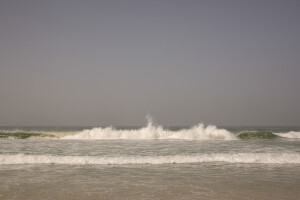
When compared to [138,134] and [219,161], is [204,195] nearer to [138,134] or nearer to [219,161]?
[219,161]

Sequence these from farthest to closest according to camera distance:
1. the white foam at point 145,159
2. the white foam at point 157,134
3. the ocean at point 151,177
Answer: the white foam at point 157,134, the white foam at point 145,159, the ocean at point 151,177

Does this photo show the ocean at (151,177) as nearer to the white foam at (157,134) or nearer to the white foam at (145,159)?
the white foam at (145,159)

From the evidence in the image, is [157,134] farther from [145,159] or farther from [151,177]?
[151,177]

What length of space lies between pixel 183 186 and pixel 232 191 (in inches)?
57.6

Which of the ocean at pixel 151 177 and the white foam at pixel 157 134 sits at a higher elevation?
the white foam at pixel 157 134

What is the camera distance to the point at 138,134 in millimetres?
28172

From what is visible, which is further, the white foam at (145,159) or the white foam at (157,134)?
the white foam at (157,134)

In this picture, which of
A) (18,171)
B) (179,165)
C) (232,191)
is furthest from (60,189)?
(179,165)

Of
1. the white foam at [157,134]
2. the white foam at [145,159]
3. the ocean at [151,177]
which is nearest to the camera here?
the ocean at [151,177]

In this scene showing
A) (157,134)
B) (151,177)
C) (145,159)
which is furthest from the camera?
(157,134)

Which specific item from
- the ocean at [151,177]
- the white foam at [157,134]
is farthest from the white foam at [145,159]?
the white foam at [157,134]

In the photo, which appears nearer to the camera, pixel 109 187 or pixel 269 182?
pixel 109 187

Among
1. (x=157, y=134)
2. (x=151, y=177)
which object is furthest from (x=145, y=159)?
(x=157, y=134)

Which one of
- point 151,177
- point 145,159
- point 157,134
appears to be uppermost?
point 157,134
